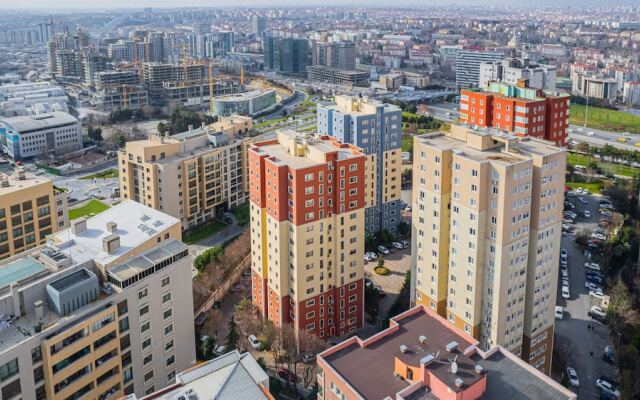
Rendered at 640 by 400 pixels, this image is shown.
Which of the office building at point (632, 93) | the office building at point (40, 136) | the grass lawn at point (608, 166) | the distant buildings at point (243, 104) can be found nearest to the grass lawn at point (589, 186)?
the grass lawn at point (608, 166)

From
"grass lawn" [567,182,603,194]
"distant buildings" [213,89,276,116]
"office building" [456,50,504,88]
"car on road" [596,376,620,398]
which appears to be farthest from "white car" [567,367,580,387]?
"office building" [456,50,504,88]

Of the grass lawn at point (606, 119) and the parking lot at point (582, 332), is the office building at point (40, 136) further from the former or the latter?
the grass lawn at point (606, 119)

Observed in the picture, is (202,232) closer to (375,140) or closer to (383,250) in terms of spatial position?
(383,250)

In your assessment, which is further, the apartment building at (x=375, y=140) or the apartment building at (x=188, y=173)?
the apartment building at (x=188, y=173)

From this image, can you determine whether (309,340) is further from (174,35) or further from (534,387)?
(174,35)

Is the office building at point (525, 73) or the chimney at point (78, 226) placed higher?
the office building at point (525, 73)

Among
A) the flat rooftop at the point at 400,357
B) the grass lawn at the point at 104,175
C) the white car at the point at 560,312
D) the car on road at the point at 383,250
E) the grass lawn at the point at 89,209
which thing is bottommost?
the white car at the point at 560,312

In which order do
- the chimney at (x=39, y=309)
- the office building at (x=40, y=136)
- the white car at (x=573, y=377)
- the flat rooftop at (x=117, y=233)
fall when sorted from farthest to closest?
the office building at (x=40, y=136) < the white car at (x=573, y=377) < the flat rooftop at (x=117, y=233) < the chimney at (x=39, y=309)
